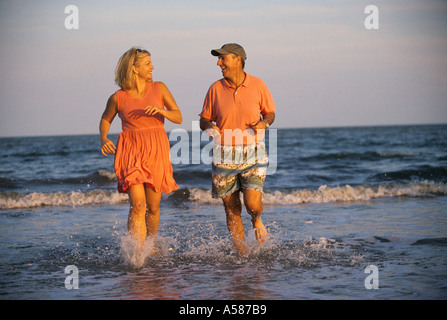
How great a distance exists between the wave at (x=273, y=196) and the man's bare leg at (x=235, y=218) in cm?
549

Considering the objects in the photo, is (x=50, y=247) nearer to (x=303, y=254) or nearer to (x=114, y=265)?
(x=114, y=265)

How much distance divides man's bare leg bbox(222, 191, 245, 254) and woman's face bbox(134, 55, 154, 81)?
5.06ft

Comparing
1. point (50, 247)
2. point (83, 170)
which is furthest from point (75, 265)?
point (83, 170)

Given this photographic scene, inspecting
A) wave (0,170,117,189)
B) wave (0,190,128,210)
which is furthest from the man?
wave (0,170,117,189)

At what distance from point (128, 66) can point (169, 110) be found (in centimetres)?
61

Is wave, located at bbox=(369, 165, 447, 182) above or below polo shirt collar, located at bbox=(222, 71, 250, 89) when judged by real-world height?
below

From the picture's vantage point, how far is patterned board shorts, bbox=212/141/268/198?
542cm

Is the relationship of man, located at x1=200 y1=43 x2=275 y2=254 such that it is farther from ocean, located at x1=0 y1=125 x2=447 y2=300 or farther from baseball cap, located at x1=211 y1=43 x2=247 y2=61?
ocean, located at x1=0 y1=125 x2=447 y2=300

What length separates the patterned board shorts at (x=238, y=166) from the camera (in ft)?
17.8

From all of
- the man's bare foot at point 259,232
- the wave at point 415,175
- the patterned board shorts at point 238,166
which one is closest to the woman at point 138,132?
the patterned board shorts at point 238,166

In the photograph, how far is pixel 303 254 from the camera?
19.4 ft

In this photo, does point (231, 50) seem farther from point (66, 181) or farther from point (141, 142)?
point (66, 181)

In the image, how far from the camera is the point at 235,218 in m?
5.77

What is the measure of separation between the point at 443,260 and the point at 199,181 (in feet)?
36.8
